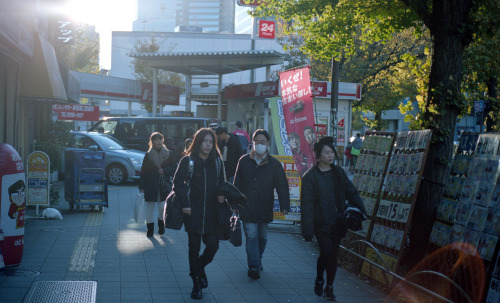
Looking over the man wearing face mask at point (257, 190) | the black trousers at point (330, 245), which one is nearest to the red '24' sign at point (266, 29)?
the man wearing face mask at point (257, 190)

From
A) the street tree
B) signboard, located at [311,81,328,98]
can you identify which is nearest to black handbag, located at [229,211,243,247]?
the street tree

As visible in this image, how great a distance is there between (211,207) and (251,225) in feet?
3.82

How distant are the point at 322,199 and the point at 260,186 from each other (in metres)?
1.19

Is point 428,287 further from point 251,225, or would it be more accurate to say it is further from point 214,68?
point 214,68

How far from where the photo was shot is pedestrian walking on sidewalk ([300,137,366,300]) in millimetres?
6551

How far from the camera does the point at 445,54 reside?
7488mm

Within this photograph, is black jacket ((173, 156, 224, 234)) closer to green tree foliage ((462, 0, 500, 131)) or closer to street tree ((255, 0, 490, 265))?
street tree ((255, 0, 490, 265))

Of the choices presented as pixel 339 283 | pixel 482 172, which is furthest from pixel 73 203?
pixel 482 172

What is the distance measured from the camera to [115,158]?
61.3 feet

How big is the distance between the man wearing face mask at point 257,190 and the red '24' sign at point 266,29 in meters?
21.0

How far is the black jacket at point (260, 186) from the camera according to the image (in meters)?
7.53

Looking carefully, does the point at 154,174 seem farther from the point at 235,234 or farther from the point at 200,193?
the point at 200,193

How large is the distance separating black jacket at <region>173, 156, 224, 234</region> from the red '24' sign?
22125mm

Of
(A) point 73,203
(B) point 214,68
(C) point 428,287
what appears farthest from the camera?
(B) point 214,68
